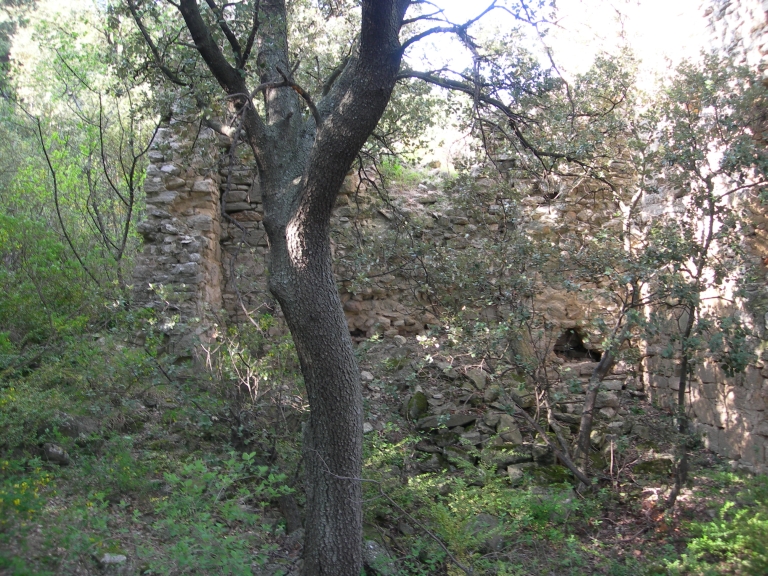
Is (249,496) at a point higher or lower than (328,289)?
lower

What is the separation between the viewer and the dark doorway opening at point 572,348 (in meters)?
8.72

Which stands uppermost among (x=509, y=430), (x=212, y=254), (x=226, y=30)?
(x=226, y=30)

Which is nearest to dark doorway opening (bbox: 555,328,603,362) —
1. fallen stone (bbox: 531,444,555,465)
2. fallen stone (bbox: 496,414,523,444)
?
fallen stone (bbox: 496,414,523,444)

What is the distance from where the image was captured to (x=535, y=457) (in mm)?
6512

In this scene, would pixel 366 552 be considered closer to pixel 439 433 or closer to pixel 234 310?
pixel 439 433

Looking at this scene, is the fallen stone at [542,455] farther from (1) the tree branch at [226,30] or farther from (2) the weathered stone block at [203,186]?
(2) the weathered stone block at [203,186]

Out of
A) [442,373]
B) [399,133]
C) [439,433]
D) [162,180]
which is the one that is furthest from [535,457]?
[162,180]

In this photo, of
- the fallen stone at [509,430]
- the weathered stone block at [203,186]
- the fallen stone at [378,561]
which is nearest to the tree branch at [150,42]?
the weathered stone block at [203,186]

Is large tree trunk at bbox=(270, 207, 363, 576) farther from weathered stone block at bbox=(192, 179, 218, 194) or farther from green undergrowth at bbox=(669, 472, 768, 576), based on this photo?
weathered stone block at bbox=(192, 179, 218, 194)

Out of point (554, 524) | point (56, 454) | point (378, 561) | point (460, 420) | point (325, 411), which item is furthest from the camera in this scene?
point (460, 420)

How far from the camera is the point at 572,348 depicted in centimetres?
894

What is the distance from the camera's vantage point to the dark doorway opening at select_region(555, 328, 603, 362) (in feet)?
28.6

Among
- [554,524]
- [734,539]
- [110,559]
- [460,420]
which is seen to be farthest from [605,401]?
[110,559]

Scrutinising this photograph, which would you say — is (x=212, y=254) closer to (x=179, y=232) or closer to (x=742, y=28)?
(x=179, y=232)
